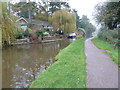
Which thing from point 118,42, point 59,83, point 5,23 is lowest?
point 59,83

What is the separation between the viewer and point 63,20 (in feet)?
89.4

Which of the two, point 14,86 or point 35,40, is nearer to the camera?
point 14,86

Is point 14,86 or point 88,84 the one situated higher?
point 88,84

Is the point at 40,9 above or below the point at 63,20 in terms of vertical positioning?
above

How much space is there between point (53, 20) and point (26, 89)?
24.6 metres

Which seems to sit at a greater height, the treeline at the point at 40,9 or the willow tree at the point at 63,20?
the treeline at the point at 40,9

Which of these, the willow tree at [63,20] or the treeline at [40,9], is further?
the treeline at [40,9]

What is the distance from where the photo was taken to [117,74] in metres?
→ 4.28

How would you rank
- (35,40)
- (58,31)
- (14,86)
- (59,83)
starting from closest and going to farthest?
(59,83) < (14,86) < (35,40) < (58,31)

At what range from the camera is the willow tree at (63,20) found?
88.9ft

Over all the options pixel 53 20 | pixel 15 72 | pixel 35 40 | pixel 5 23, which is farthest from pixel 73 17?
pixel 15 72

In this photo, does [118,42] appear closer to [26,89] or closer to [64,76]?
[64,76]

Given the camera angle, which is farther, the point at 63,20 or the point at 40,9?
the point at 40,9

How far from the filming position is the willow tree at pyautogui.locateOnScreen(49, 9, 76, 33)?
88.9ft
